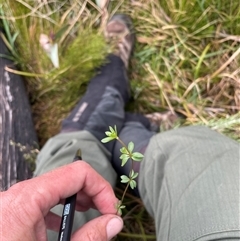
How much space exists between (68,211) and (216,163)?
1.17ft

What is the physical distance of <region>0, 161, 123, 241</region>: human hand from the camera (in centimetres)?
66

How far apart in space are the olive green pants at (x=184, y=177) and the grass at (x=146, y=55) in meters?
0.19

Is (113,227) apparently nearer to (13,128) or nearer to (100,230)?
(100,230)

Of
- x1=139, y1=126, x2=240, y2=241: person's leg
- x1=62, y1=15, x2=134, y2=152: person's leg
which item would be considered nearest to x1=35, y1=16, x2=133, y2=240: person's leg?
x1=62, y1=15, x2=134, y2=152: person's leg

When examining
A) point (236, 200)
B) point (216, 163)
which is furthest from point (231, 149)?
point (236, 200)

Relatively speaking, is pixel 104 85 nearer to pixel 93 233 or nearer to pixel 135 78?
pixel 135 78

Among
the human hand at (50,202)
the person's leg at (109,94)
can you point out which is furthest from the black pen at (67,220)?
the person's leg at (109,94)

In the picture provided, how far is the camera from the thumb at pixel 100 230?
2.31 feet

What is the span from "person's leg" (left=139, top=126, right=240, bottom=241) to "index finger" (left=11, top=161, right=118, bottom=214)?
0.51 feet

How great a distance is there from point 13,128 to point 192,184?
592mm

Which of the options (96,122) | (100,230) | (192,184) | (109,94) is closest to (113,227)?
(100,230)

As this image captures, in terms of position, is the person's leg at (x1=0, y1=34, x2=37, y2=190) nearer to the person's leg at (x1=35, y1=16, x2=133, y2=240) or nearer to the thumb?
the person's leg at (x1=35, y1=16, x2=133, y2=240)

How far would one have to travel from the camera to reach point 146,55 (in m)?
1.39

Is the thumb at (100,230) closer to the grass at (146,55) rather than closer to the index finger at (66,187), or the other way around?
the index finger at (66,187)
